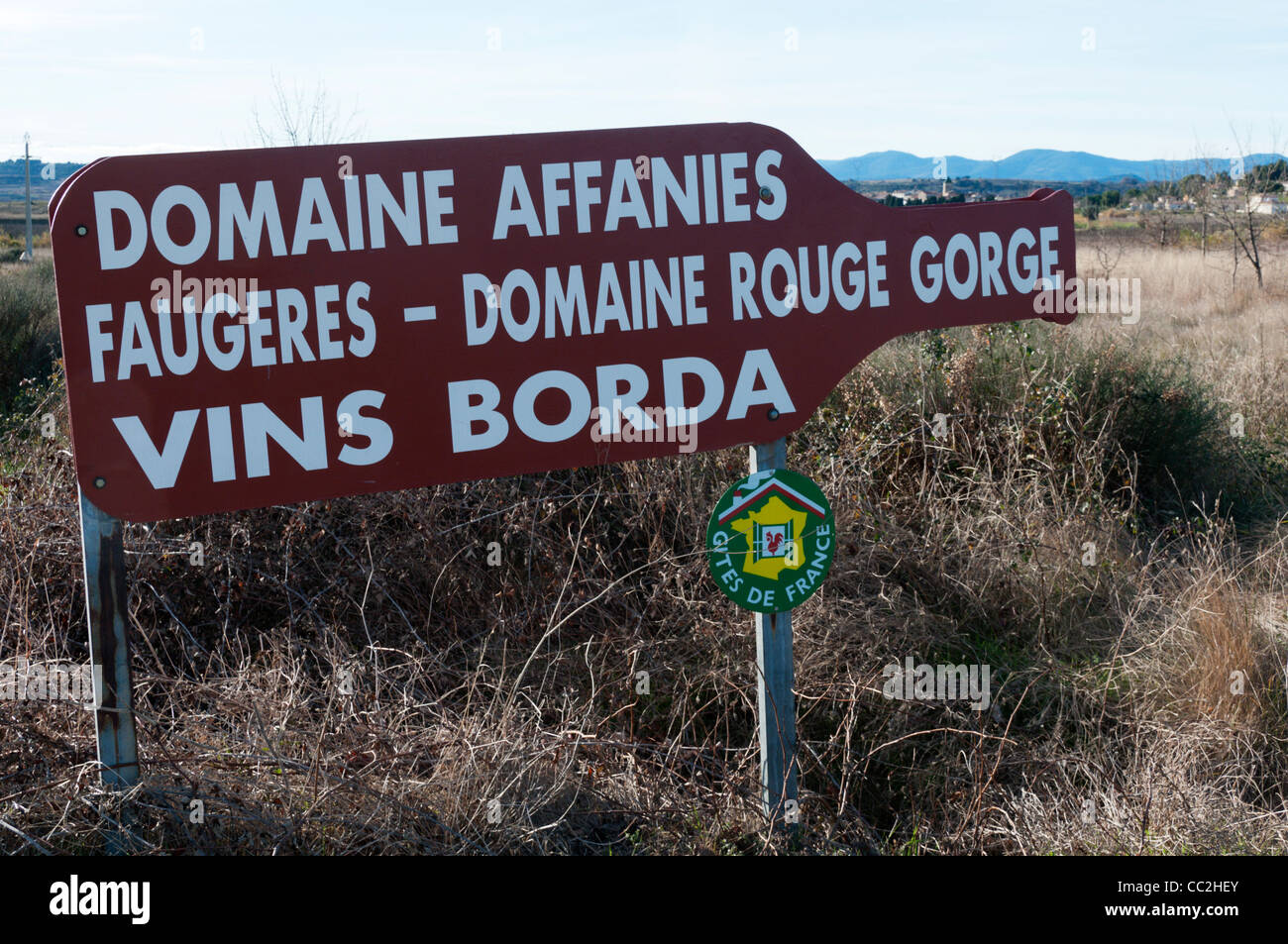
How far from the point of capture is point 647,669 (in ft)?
11.2

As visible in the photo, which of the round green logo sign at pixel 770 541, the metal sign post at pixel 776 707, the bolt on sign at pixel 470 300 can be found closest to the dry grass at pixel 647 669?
the metal sign post at pixel 776 707

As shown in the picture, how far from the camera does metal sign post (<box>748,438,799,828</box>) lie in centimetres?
255

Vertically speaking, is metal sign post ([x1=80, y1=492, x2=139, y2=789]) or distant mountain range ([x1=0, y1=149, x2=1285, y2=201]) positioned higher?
distant mountain range ([x1=0, y1=149, x2=1285, y2=201])

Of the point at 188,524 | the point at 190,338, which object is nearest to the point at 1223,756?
the point at 190,338

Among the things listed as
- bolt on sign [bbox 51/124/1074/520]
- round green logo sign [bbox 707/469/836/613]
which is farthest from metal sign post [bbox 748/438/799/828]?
bolt on sign [bbox 51/124/1074/520]

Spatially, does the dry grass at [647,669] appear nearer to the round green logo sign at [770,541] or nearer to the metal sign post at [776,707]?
the metal sign post at [776,707]

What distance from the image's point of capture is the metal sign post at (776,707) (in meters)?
2.55

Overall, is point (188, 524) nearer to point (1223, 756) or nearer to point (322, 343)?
point (322, 343)

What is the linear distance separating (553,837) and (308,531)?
5.95 ft

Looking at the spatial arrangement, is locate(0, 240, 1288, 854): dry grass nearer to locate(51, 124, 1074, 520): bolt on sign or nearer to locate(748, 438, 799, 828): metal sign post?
locate(748, 438, 799, 828): metal sign post

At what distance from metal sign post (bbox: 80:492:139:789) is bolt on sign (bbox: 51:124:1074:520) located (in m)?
0.08

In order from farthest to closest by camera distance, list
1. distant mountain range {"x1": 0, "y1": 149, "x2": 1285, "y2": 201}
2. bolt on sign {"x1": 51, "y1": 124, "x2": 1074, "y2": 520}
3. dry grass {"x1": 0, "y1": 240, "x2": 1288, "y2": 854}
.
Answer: distant mountain range {"x1": 0, "y1": 149, "x2": 1285, "y2": 201}
dry grass {"x1": 0, "y1": 240, "x2": 1288, "y2": 854}
bolt on sign {"x1": 51, "y1": 124, "x2": 1074, "y2": 520}

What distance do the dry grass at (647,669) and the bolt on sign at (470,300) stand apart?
0.76 metres

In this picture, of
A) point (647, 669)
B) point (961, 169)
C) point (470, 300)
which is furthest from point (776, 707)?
point (961, 169)
